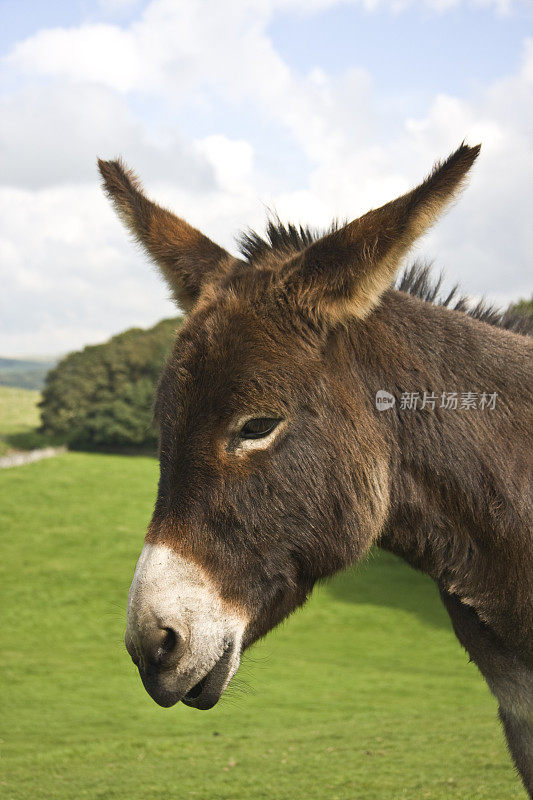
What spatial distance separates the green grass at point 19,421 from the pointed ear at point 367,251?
61.4m

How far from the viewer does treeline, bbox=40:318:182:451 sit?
59.0 metres

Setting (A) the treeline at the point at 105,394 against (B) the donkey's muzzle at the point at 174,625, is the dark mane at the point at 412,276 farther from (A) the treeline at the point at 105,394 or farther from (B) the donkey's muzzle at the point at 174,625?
(A) the treeline at the point at 105,394

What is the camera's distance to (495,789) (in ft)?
26.3

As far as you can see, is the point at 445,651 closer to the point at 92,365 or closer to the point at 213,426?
the point at 213,426

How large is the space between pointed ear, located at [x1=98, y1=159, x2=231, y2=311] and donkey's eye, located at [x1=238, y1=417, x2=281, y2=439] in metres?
1.04

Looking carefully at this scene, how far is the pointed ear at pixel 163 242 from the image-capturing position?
3.68m

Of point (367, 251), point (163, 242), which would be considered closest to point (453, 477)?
point (367, 251)

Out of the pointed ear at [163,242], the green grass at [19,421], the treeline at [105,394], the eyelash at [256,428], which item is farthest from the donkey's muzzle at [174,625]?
the green grass at [19,421]

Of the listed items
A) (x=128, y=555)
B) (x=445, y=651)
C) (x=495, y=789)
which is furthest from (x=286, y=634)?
(x=495, y=789)

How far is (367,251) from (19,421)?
72563mm

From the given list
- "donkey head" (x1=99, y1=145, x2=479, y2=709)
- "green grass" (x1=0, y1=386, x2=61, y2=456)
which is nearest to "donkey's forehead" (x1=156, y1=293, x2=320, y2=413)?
"donkey head" (x1=99, y1=145, x2=479, y2=709)

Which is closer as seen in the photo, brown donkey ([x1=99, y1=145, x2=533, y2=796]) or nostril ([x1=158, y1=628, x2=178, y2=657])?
nostril ([x1=158, y1=628, x2=178, y2=657])

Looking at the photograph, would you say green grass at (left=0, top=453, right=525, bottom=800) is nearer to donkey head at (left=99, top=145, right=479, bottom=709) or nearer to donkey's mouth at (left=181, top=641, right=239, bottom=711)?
donkey's mouth at (left=181, top=641, right=239, bottom=711)

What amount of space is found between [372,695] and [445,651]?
24.9ft
